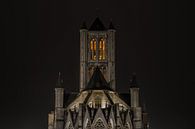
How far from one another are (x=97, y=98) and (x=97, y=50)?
10943 mm

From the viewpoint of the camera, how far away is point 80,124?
79.1 m

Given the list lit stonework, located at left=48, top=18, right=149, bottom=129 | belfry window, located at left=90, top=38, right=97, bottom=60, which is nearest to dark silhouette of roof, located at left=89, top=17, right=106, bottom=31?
lit stonework, located at left=48, top=18, right=149, bottom=129

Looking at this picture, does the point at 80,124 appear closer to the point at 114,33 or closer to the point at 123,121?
the point at 123,121

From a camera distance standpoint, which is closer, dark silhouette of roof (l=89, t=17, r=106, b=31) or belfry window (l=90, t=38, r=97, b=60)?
belfry window (l=90, t=38, r=97, b=60)

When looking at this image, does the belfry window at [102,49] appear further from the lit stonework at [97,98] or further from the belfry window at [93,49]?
the belfry window at [93,49]

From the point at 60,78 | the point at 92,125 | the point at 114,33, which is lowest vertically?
the point at 92,125

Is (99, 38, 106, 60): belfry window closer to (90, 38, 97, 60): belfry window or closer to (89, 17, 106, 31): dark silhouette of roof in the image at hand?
(90, 38, 97, 60): belfry window

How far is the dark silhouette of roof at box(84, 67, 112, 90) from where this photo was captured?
278 feet

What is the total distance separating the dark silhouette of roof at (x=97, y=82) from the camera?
278 ft

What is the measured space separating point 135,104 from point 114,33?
13.2 metres

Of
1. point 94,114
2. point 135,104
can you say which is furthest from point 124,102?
point 94,114

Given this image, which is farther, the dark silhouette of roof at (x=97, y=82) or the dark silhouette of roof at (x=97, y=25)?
the dark silhouette of roof at (x=97, y=25)

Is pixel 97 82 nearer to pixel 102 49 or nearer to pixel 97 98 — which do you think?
pixel 97 98

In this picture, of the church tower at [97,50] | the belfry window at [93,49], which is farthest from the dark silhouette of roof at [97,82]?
the belfry window at [93,49]
